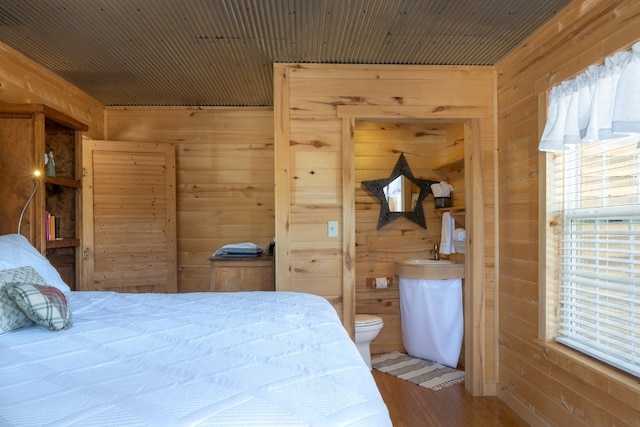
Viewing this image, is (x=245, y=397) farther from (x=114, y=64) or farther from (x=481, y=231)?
(x=114, y=64)

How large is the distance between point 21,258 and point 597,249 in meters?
2.80

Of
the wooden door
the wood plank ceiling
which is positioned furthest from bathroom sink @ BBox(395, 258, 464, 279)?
the wooden door

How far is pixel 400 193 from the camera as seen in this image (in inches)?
151

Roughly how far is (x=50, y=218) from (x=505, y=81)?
3.21 meters

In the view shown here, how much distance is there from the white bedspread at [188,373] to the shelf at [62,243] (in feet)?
3.88

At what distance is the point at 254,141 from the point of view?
13.2ft

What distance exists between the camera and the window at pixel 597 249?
1766 mm

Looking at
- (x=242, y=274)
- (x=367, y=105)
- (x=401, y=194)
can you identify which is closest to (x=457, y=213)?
(x=401, y=194)

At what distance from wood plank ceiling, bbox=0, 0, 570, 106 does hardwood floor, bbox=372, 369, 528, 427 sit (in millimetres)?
2325

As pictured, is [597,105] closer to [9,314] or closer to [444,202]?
[444,202]

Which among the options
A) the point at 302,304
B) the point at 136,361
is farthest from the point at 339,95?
the point at 136,361

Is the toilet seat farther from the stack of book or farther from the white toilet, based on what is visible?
the stack of book

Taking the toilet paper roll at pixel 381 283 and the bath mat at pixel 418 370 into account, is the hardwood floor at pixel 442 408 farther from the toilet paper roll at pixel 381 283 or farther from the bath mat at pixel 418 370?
the toilet paper roll at pixel 381 283

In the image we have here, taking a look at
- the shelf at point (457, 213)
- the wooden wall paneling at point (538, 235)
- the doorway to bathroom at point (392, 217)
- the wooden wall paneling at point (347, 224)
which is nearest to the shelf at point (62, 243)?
the wooden wall paneling at point (347, 224)
